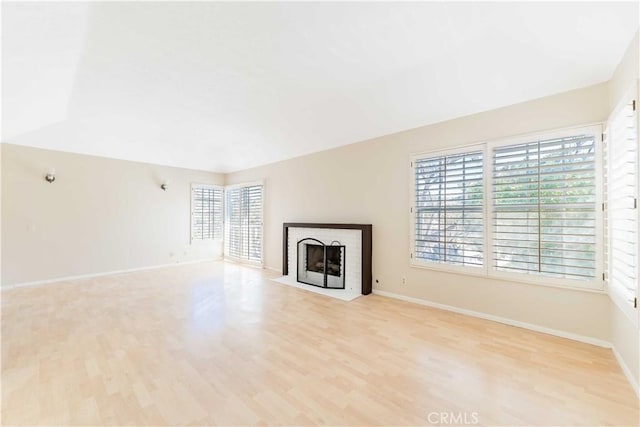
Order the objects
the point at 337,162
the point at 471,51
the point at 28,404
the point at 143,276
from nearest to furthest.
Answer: the point at 28,404 < the point at 471,51 < the point at 337,162 < the point at 143,276

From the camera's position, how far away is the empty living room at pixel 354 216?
192 cm

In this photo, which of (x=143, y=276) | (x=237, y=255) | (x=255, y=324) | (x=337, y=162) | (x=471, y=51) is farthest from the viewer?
(x=237, y=255)

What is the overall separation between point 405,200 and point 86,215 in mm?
6068

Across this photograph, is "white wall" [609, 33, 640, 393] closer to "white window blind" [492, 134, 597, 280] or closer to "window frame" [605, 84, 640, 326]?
"window frame" [605, 84, 640, 326]

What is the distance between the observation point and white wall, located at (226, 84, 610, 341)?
2.70 metres

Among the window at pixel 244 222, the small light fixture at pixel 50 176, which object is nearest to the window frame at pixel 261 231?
the window at pixel 244 222

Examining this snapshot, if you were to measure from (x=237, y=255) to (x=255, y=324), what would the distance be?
4.22 meters

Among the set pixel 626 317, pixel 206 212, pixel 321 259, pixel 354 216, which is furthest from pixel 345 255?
pixel 206 212

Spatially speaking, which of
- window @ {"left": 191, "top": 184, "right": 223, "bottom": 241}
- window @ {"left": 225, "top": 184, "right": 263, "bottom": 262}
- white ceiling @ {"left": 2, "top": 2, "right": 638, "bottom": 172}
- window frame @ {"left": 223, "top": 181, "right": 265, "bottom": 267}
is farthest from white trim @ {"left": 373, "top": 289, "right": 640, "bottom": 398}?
window @ {"left": 191, "top": 184, "right": 223, "bottom": 241}

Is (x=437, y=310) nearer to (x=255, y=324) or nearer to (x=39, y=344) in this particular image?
(x=255, y=324)

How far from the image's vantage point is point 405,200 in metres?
3.93

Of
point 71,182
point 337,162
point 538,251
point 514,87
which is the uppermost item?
point 514,87

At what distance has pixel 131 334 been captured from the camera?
280 centimetres

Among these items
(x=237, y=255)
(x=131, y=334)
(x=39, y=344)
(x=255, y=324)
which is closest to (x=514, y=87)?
(x=255, y=324)
